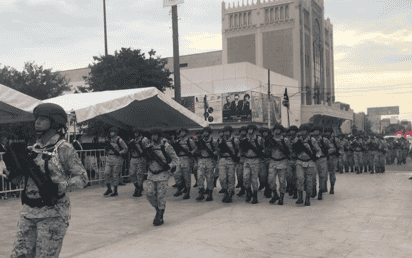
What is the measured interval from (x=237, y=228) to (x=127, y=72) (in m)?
14.6

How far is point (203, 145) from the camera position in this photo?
10570 mm

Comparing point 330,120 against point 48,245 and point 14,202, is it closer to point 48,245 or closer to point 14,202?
point 14,202

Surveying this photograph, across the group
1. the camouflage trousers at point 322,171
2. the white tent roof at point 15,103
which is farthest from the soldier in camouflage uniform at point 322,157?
the white tent roof at point 15,103

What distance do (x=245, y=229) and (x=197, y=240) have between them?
113cm

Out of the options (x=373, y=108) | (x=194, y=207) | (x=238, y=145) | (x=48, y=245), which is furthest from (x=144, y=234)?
(x=373, y=108)

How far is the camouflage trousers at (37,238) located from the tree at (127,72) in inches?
687

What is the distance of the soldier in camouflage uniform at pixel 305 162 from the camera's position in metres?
9.69

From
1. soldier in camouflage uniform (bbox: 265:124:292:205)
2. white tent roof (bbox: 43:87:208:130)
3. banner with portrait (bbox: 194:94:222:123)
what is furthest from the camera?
banner with portrait (bbox: 194:94:222:123)

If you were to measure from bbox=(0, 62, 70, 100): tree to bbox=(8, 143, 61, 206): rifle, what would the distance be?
2155cm

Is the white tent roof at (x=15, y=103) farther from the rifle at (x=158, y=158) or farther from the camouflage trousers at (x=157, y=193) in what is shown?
the camouflage trousers at (x=157, y=193)

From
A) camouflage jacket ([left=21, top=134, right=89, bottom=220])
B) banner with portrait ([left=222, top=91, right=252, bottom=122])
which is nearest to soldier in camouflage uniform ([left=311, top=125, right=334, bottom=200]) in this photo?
camouflage jacket ([left=21, top=134, right=89, bottom=220])

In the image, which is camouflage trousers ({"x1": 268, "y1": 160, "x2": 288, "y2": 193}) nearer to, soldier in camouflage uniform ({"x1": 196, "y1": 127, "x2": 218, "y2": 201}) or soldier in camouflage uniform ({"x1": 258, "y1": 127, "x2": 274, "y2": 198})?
soldier in camouflage uniform ({"x1": 258, "y1": 127, "x2": 274, "y2": 198})

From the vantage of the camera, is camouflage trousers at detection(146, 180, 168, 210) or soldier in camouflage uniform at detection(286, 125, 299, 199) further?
soldier in camouflage uniform at detection(286, 125, 299, 199)

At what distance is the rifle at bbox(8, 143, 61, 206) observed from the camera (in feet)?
10.6
